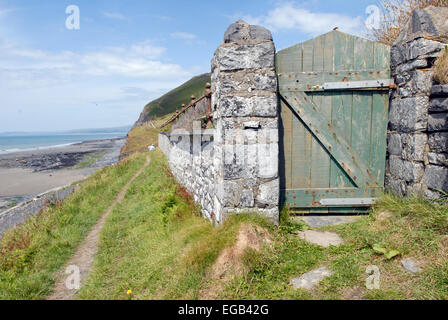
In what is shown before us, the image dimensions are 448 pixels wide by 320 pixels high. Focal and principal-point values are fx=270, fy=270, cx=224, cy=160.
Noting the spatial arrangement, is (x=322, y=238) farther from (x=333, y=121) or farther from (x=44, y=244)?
(x=44, y=244)

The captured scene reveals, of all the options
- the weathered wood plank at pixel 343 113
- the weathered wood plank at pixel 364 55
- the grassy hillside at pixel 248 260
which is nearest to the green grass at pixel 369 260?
the grassy hillside at pixel 248 260

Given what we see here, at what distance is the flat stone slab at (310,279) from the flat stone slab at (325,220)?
1052 mm

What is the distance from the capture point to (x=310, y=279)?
3006mm

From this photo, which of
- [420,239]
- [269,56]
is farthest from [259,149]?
[420,239]

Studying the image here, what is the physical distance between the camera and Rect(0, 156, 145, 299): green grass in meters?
4.36

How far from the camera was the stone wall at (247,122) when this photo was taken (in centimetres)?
361

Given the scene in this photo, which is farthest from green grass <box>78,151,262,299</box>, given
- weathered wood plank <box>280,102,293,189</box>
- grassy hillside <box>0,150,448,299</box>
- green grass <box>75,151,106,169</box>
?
green grass <box>75,151,106,169</box>

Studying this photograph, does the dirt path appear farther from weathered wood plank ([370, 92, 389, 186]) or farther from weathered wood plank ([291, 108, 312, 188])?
weathered wood plank ([370, 92, 389, 186])

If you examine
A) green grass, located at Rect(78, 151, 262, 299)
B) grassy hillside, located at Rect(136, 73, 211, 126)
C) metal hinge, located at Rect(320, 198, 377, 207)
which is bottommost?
green grass, located at Rect(78, 151, 262, 299)

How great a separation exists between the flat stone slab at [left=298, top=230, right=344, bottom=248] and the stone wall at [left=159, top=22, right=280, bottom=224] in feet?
1.59

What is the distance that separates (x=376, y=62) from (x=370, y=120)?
856 mm

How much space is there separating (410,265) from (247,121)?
246cm

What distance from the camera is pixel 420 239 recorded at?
10.2 feet

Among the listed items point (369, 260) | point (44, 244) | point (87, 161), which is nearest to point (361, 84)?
point (369, 260)
